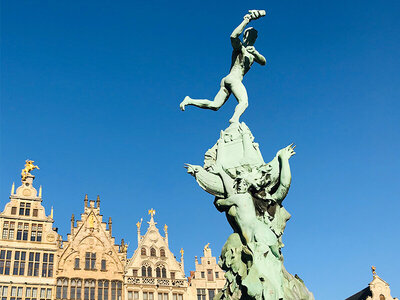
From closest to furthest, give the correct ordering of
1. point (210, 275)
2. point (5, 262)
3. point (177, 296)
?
point (5, 262) → point (177, 296) → point (210, 275)

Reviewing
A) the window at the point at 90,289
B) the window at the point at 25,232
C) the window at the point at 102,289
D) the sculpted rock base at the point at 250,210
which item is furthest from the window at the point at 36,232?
the sculpted rock base at the point at 250,210

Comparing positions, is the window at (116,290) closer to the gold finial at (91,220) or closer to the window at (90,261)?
the window at (90,261)

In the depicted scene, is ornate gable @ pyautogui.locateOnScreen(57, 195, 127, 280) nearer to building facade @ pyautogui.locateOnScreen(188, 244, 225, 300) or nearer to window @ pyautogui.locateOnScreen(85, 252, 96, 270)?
window @ pyautogui.locateOnScreen(85, 252, 96, 270)

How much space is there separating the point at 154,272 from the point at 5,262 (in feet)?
35.5

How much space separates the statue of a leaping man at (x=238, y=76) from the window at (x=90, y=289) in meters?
24.8

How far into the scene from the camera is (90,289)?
36.8 meters

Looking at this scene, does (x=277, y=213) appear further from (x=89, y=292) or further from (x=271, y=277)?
(x=89, y=292)

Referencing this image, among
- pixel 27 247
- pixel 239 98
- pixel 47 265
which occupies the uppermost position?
pixel 27 247

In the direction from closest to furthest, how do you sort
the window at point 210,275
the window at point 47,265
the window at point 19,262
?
the window at point 19,262
the window at point 47,265
the window at point 210,275

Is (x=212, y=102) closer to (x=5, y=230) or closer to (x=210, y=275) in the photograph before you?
(x=5, y=230)

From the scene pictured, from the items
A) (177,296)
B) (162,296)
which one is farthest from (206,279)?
(162,296)

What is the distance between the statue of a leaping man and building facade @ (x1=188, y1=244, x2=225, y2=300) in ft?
85.6

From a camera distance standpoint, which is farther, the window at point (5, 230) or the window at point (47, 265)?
the window at point (5, 230)

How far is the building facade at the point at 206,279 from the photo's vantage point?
130 feet
